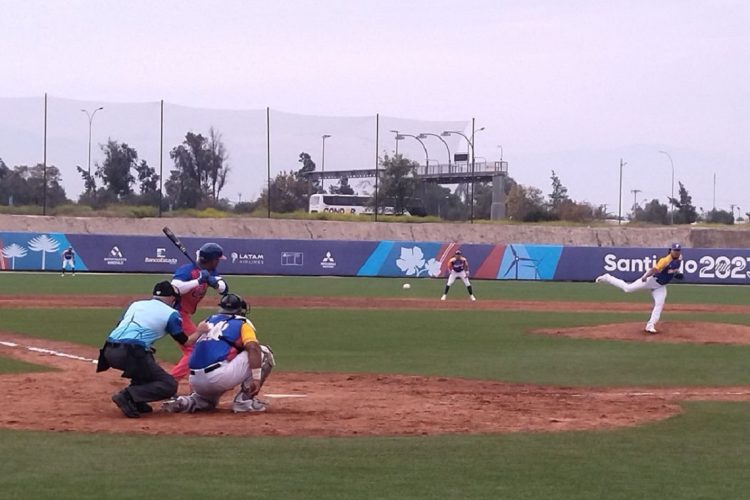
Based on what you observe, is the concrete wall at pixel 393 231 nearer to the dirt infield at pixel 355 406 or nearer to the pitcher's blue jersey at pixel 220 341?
the dirt infield at pixel 355 406

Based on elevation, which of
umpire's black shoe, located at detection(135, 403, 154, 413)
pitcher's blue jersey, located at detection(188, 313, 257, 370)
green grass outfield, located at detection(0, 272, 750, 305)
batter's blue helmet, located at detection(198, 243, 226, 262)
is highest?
batter's blue helmet, located at detection(198, 243, 226, 262)

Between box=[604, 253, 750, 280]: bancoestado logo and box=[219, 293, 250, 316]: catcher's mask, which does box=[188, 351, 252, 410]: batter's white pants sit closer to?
box=[219, 293, 250, 316]: catcher's mask

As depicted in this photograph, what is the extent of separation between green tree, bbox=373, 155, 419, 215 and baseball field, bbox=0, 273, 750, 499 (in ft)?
141

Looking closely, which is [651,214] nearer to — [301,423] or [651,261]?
[651,261]

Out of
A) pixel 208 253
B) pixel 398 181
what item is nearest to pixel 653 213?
pixel 398 181

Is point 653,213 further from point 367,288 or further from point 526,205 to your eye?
point 367,288

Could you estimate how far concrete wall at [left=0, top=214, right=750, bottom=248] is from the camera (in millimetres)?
63031

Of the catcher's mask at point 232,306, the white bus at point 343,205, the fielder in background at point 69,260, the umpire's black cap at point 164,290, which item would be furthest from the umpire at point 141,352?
the white bus at point 343,205

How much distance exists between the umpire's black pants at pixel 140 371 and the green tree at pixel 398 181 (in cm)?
5751

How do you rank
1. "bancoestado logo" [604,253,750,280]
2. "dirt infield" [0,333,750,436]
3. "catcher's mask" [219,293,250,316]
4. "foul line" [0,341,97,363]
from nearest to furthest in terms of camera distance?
"dirt infield" [0,333,750,436] → "catcher's mask" [219,293,250,316] → "foul line" [0,341,97,363] → "bancoestado logo" [604,253,750,280]

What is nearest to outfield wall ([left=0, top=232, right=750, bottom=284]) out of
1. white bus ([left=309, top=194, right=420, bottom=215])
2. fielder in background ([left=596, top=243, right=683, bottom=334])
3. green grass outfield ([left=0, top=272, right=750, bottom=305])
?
green grass outfield ([left=0, top=272, right=750, bottom=305])

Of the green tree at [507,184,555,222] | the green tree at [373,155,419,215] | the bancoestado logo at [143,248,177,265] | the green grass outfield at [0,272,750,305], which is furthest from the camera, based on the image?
the green tree at [507,184,555,222]

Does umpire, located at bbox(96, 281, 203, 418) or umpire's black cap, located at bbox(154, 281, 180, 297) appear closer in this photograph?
umpire, located at bbox(96, 281, 203, 418)

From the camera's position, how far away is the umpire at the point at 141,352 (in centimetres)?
1126
